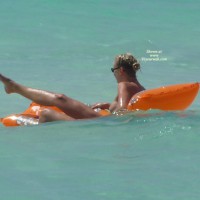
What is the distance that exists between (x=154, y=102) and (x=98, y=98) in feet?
8.71

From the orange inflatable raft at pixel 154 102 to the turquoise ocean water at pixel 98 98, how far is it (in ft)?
0.32

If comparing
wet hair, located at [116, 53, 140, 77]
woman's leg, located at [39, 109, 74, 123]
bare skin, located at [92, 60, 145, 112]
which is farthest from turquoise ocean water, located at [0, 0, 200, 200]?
wet hair, located at [116, 53, 140, 77]

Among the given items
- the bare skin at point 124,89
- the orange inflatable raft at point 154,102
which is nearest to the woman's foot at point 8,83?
the orange inflatable raft at point 154,102

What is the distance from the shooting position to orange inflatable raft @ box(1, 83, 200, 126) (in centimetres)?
668

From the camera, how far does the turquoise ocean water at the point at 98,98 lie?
16.2ft

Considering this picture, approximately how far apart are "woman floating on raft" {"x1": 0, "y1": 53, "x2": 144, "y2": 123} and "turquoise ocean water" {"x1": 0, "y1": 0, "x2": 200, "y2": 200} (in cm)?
10

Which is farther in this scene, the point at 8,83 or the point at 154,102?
the point at 154,102

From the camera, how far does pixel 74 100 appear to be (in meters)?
6.57

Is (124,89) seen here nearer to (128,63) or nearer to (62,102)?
(128,63)

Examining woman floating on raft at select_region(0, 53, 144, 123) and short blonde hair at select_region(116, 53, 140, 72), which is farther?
short blonde hair at select_region(116, 53, 140, 72)

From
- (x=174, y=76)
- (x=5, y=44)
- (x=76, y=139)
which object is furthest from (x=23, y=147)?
(x=5, y=44)

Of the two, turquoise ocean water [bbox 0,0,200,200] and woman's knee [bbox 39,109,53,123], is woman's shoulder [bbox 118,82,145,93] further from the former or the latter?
woman's knee [bbox 39,109,53,123]

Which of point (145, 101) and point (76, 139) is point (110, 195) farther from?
point (145, 101)

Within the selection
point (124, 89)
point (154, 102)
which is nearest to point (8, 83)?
point (124, 89)
